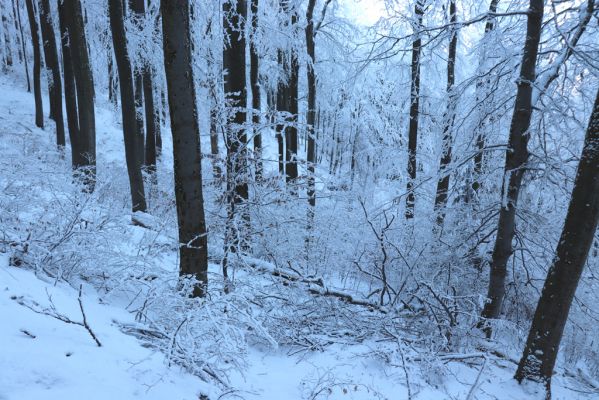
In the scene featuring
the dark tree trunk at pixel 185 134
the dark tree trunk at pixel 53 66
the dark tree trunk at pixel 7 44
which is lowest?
the dark tree trunk at pixel 185 134

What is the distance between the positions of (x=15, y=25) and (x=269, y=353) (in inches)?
1449

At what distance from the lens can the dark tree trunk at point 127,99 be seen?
7.82 meters

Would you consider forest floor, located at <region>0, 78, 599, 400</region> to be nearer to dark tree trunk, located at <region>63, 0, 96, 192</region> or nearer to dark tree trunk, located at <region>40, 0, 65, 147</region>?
dark tree trunk, located at <region>63, 0, 96, 192</region>

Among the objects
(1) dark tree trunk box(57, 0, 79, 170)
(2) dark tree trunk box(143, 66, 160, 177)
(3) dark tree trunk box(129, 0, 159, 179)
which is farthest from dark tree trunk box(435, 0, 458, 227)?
(1) dark tree trunk box(57, 0, 79, 170)

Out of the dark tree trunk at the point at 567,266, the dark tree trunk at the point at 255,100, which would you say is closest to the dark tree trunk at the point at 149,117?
the dark tree trunk at the point at 255,100

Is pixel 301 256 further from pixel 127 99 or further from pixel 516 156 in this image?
pixel 127 99

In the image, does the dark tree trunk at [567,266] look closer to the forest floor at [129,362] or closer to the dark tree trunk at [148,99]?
the forest floor at [129,362]

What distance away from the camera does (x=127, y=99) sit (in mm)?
8320

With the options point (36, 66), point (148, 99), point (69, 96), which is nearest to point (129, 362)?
point (148, 99)

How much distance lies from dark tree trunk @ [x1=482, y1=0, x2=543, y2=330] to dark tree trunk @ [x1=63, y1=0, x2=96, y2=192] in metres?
8.23

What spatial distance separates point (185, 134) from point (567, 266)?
4.32m

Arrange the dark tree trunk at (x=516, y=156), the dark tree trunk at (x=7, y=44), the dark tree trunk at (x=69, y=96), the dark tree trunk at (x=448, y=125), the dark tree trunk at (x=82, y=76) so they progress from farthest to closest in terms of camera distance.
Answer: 1. the dark tree trunk at (x=7, y=44)
2. the dark tree trunk at (x=69, y=96)
3. the dark tree trunk at (x=82, y=76)
4. the dark tree trunk at (x=448, y=125)
5. the dark tree trunk at (x=516, y=156)

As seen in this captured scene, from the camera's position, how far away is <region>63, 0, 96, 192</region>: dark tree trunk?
340 inches

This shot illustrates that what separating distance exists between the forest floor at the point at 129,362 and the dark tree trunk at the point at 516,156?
3.39 feet
